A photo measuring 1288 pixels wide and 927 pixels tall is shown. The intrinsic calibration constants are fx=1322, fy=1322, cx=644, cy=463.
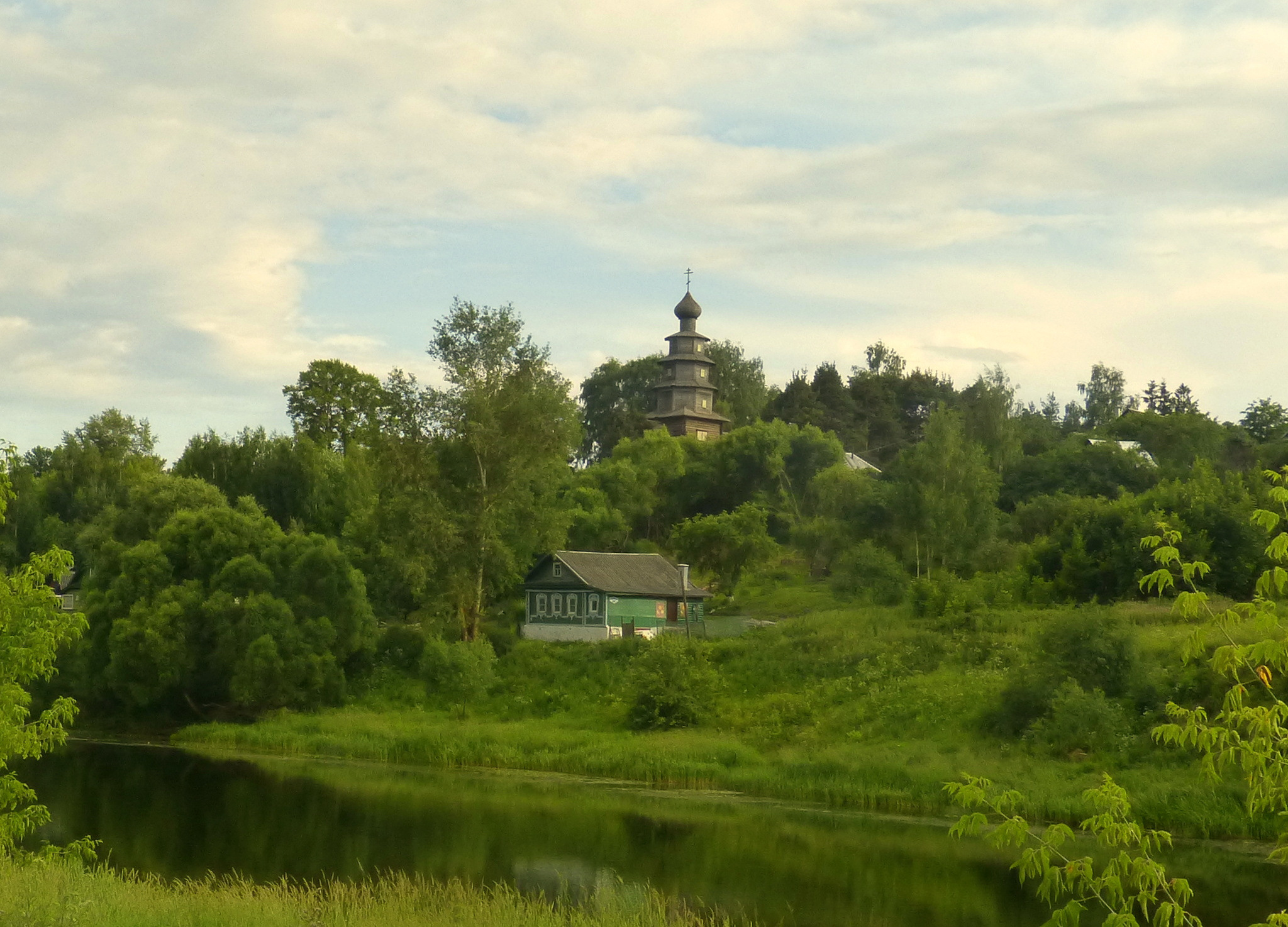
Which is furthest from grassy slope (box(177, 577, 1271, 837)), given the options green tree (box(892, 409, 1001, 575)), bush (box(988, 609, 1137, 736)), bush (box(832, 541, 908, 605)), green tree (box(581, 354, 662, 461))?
green tree (box(581, 354, 662, 461))

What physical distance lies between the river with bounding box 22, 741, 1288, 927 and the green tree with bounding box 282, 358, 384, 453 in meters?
49.4

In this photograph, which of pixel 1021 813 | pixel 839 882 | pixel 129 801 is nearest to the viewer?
pixel 839 882

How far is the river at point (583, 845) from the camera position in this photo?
78.6 feet

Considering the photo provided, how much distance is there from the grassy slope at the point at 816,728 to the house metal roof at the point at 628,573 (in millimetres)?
5142

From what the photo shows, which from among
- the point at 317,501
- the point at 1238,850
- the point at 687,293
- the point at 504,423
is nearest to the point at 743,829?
the point at 1238,850

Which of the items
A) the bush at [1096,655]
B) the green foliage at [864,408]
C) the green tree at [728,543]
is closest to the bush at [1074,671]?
the bush at [1096,655]

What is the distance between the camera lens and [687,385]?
103 m

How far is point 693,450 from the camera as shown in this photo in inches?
3654

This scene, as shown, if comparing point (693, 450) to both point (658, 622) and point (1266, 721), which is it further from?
point (1266, 721)

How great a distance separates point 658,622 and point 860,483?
16317 millimetres

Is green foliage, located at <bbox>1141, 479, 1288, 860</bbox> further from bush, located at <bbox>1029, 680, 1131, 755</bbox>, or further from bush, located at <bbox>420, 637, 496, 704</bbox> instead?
bush, located at <bbox>420, 637, 496, 704</bbox>

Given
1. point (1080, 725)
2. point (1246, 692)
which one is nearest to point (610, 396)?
point (1080, 725)

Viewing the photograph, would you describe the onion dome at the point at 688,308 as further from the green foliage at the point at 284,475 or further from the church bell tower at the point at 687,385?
the green foliage at the point at 284,475

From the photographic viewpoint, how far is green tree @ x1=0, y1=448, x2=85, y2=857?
1823 centimetres
